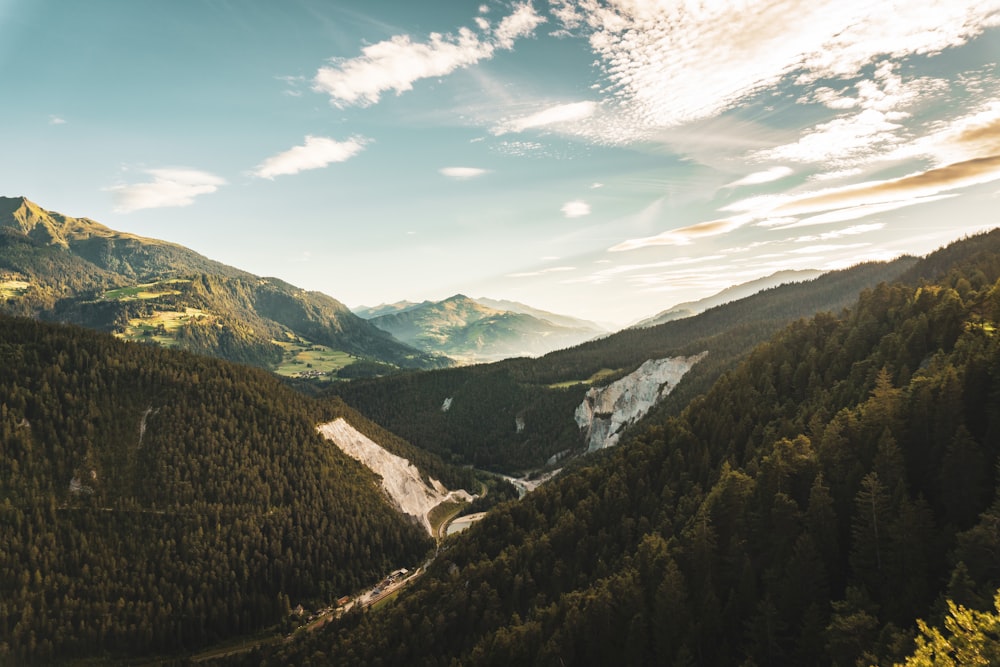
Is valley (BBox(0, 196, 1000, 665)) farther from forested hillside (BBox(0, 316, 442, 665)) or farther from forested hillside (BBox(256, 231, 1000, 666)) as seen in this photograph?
forested hillside (BBox(0, 316, 442, 665))

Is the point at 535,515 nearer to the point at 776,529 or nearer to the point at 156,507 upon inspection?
the point at 776,529

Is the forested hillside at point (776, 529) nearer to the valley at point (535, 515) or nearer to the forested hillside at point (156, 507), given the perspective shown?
the valley at point (535, 515)

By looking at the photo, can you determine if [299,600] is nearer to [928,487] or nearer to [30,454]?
[30,454]

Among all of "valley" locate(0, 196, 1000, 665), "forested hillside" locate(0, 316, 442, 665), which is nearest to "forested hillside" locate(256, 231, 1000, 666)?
"valley" locate(0, 196, 1000, 665)

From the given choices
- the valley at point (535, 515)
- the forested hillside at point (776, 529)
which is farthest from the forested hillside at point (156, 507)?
the forested hillside at point (776, 529)


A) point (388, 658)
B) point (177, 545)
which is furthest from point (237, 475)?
point (388, 658)

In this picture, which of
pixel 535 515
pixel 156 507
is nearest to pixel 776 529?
pixel 535 515
